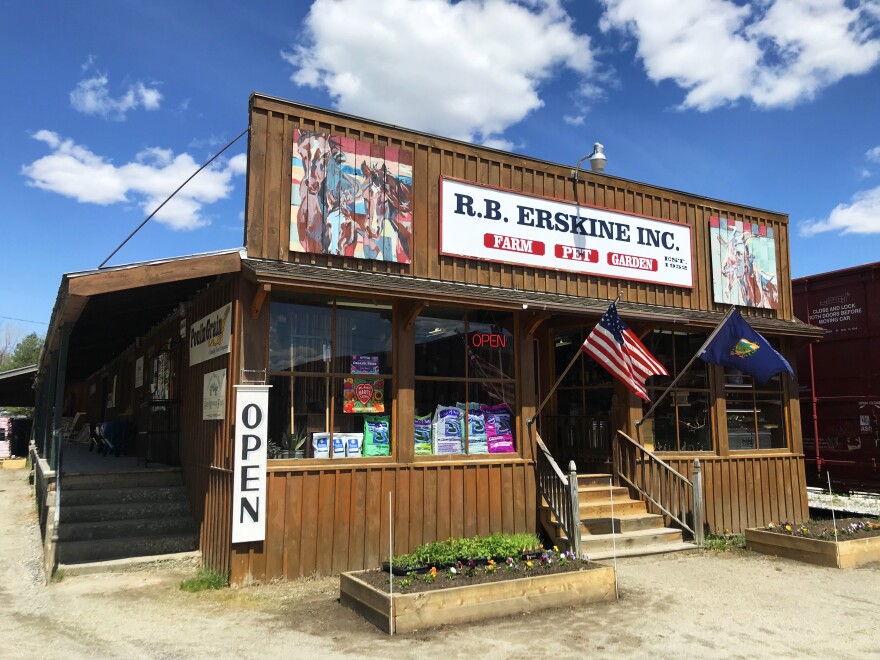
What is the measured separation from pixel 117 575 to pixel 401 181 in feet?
20.5

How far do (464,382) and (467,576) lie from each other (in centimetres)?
352

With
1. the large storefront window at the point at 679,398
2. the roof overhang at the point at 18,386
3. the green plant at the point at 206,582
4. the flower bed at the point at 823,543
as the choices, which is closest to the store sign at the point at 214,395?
the green plant at the point at 206,582

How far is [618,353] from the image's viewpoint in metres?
9.37

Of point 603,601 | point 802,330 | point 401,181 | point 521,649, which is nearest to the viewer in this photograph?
point 521,649

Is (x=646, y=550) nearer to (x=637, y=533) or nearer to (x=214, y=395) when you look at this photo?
(x=637, y=533)

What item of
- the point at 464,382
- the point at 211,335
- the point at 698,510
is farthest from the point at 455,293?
the point at 698,510

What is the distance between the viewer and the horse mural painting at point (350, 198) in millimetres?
9195

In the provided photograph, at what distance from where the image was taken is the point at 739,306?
13461 mm

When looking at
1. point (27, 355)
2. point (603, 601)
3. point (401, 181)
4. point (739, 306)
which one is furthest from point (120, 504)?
point (27, 355)

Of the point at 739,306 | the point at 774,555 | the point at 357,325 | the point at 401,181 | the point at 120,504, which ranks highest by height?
the point at 401,181

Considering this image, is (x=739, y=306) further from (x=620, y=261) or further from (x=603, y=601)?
(x=603, y=601)

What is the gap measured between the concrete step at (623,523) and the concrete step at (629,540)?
9 centimetres

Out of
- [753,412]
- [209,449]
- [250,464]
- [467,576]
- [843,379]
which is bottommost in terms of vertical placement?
[467,576]

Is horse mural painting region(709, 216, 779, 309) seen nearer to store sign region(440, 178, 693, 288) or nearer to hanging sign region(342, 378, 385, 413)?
store sign region(440, 178, 693, 288)
